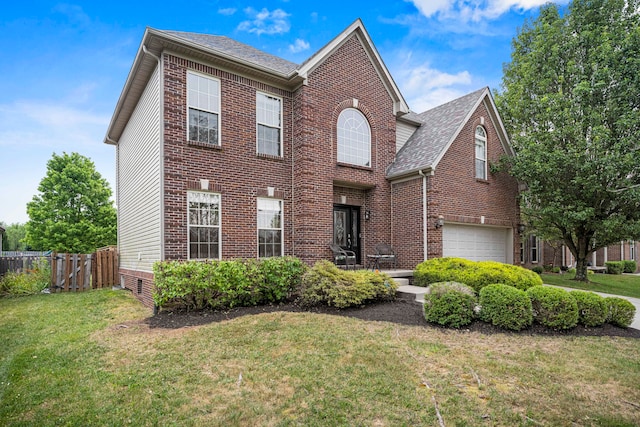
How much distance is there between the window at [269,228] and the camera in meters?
9.79

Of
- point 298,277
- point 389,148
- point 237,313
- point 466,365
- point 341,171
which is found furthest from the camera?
point 389,148

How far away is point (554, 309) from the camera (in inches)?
241

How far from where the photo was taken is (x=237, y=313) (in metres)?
7.24

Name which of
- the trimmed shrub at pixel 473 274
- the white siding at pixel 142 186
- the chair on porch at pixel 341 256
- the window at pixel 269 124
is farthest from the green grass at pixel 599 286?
the white siding at pixel 142 186

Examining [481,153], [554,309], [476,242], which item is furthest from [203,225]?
[481,153]

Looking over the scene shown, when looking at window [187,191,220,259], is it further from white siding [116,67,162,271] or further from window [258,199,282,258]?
window [258,199,282,258]

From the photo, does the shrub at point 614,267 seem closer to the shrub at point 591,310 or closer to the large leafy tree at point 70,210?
the shrub at point 591,310

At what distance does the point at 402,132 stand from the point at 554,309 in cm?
902

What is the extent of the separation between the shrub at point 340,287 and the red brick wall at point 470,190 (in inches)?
142

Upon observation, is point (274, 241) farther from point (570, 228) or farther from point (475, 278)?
point (570, 228)

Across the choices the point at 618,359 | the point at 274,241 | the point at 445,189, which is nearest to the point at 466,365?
the point at 618,359

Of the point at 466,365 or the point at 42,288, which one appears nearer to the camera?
the point at 466,365

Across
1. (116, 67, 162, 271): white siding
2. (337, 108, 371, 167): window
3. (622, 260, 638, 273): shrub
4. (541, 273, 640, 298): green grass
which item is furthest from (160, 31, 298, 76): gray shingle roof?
(622, 260, 638, 273): shrub

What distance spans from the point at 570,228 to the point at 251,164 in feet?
39.0
